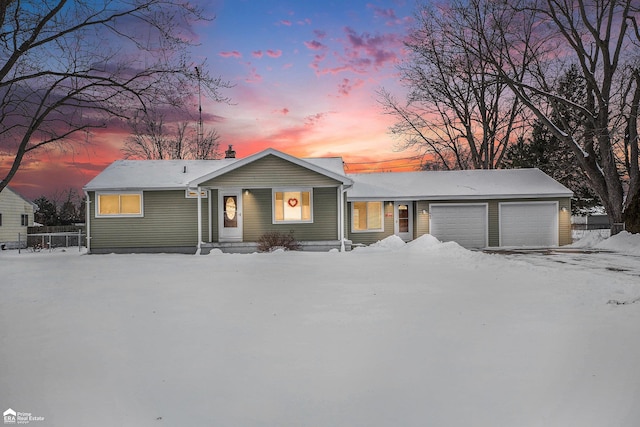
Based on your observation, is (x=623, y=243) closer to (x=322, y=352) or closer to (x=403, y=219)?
(x=403, y=219)

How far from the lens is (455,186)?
22.5m

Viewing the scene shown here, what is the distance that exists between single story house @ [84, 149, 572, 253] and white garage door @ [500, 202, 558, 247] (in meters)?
0.05

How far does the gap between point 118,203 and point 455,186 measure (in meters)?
16.0

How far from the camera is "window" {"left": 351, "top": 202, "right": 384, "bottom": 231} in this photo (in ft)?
71.5

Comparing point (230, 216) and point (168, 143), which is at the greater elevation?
point (168, 143)

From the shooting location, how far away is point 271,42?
51.1 feet

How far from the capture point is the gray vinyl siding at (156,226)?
1878 cm

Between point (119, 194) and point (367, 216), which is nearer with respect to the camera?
point (119, 194)

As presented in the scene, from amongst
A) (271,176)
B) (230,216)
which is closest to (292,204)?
(271,176)

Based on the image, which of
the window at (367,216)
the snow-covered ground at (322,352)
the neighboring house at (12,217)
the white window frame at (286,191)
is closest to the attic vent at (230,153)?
the white window frame at (286,191)

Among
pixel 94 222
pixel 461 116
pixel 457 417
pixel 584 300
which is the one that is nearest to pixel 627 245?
pixel 584 300

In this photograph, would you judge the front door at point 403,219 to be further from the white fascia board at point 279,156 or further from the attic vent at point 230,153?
the attic vent at point 230,153

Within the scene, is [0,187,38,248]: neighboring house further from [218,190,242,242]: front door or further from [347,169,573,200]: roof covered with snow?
[347,169,573,200]: roof covered with snow

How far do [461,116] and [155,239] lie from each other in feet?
74.0
